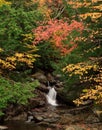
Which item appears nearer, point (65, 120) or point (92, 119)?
point (92, 119)

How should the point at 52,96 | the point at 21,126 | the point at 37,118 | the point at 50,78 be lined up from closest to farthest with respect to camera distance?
the point at 21,126 → the point at 37,118 → the point at 52,96 → the point at 50,78

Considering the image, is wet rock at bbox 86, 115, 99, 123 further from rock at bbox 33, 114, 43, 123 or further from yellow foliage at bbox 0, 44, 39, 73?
yellow foliage at bbox 0, 44, 39, 73

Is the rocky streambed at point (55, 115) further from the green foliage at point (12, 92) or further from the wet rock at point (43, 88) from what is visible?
the green foliage at point (12, 92)

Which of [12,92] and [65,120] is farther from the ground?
[12,92]

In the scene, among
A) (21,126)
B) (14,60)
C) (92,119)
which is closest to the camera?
(14,60)

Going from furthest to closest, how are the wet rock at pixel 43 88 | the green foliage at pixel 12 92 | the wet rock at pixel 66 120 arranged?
the wet rock at pixel 43 88
the wet rock at pixel 66 120
the green foliage at pixel 12 92

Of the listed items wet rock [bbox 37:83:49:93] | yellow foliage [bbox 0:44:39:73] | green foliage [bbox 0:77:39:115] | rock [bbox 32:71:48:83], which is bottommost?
green foliage [bbox 0:77:39:115]

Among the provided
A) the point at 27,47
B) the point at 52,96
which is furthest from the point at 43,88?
the point at 27,47

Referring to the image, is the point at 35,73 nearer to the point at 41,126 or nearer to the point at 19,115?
the point at 19,115

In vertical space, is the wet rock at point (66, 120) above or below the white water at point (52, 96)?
below

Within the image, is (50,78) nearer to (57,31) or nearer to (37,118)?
(57,31)

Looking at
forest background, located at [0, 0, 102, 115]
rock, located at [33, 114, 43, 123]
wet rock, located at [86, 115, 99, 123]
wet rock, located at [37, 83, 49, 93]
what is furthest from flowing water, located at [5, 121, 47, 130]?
wet rock, located at [37, 83, 49, 93]

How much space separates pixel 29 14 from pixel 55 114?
686 centimetres

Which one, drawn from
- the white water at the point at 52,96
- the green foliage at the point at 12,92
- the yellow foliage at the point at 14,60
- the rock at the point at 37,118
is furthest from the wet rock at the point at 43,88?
the green foliage at the point at 12,92
